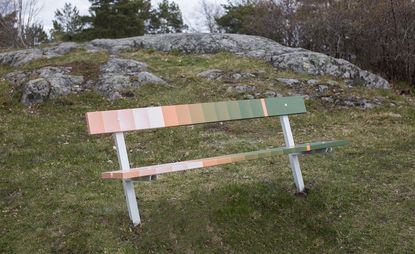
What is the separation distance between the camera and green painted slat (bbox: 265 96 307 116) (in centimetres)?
618

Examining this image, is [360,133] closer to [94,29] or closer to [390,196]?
[390,196]

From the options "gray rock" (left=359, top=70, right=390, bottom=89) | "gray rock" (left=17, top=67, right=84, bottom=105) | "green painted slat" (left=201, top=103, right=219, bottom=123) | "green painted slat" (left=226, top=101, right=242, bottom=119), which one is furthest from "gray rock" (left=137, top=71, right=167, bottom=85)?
"green painted slat" (left=201, top=103, right=219, bottom=123)

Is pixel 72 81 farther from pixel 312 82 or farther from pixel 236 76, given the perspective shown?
pixel 312 82

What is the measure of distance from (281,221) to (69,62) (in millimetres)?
12810

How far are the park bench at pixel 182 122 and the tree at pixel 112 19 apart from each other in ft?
88.2

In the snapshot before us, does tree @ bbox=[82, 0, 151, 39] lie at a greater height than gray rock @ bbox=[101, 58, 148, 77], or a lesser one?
greater

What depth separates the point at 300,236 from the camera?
5.23m

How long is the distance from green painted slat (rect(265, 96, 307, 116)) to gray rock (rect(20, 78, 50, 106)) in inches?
352

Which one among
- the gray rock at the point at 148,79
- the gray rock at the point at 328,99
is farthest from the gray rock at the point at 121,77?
the gray rock at the point at 328,99

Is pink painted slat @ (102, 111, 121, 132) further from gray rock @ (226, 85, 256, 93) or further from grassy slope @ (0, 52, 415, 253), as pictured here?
gray rock @ (226, 85, 256, 93)

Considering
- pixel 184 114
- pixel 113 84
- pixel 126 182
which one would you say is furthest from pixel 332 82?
pixel 126 182

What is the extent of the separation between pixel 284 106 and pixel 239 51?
42.7 ft

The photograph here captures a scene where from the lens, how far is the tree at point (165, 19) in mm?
38322

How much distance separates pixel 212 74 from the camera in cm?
1551
